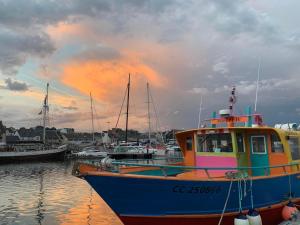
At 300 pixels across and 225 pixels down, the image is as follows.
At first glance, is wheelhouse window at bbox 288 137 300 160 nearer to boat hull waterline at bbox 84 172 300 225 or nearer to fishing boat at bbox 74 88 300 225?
fishing boat at bbox 74 88 300 225

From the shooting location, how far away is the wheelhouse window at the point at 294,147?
1463 cm

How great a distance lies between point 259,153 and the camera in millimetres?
14516

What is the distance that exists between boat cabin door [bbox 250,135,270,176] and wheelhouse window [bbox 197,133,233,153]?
1076mm

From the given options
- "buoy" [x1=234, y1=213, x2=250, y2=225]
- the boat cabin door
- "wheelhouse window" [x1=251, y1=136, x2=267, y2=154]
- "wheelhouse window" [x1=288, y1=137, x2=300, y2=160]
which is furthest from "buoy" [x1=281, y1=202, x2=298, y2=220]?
"buoy" [x1=234, y1=213, x2=250, y2=225]

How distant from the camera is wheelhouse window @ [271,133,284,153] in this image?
14.1 m

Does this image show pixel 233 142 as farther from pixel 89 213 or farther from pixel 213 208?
pixel 89 213

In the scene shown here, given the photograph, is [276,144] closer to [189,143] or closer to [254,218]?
[189,143]

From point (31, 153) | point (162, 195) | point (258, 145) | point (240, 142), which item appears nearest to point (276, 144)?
point (258, 145)

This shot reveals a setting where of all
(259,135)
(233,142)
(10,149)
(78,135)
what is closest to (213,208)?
(233,142)

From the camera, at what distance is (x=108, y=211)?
20422mm

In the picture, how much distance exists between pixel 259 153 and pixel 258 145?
12.4 inches

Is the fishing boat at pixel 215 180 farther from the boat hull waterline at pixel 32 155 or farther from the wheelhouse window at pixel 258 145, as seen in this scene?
the boat hull waterline at pixel 32 155

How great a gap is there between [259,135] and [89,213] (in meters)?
10.4

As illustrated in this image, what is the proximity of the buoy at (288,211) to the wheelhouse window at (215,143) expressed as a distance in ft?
9.46
